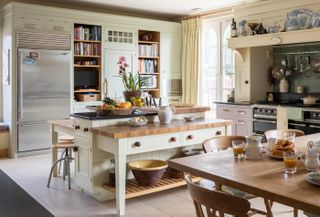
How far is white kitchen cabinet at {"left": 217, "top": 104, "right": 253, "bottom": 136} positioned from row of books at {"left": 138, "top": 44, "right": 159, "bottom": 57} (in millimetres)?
1995

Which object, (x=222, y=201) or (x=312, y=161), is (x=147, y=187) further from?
(x=222, y=201)

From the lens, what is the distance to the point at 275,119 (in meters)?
5.37

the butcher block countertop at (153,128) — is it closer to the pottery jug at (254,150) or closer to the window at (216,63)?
the pottery jug at (254,150)

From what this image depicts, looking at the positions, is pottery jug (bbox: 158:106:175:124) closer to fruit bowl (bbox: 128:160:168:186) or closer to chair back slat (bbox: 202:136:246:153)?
fruit bowl (bbox: 128:160:168:186)

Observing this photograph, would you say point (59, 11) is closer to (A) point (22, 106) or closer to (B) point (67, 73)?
(B) point (67, 73)

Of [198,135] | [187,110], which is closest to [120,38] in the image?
[187,110]

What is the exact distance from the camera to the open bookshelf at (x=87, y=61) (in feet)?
21.2

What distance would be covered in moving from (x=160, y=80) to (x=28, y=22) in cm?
280

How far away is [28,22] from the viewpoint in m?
5.84

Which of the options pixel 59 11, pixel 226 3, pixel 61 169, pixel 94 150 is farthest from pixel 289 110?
pixel 59 11

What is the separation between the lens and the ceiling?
21.1 ft

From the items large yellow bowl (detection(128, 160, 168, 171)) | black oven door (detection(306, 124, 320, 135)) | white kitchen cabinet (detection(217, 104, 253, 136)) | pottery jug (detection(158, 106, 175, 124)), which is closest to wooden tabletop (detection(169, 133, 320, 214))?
large yellow bowl (detection(128, 160, 168, 171))

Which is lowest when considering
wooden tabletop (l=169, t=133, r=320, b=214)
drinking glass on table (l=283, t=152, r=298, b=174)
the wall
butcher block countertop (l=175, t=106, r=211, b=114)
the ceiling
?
wooden tabletop (l=169, t=133, r=320, b=214)

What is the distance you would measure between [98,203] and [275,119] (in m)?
2.95
